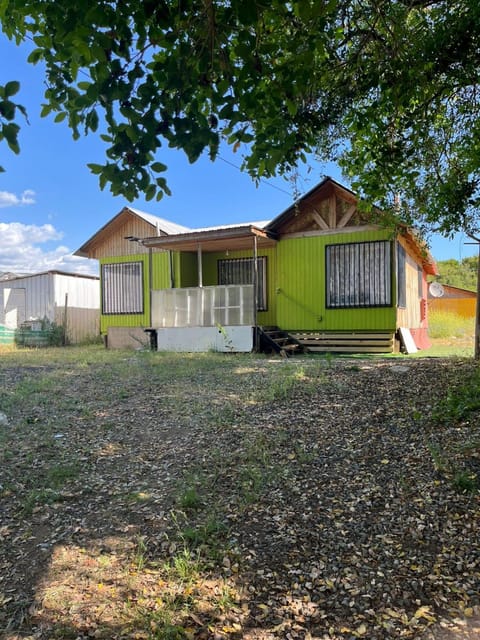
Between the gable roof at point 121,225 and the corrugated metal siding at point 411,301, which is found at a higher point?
the gable roof at point 121,225

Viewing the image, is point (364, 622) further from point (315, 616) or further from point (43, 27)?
point (43, 27)

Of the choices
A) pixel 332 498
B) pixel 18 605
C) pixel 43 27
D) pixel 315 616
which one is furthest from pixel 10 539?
pixel 43 27

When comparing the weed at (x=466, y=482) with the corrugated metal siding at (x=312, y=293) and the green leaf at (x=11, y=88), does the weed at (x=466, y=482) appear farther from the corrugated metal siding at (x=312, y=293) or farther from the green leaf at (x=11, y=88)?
the corrugated metal siding at (x=312, y=293)

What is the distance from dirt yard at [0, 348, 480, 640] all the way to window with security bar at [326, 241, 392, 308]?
6.11 m

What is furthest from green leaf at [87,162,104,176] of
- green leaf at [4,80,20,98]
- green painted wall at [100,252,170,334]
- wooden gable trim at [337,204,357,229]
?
green painted wall at [100,252,170,334]

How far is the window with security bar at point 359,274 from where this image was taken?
36.3 feet

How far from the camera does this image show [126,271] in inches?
583

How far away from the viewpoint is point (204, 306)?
1189cm

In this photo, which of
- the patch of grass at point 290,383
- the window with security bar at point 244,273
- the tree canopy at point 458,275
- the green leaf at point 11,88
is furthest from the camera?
the tree canopy at point 458,275

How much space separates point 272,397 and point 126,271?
10581mm

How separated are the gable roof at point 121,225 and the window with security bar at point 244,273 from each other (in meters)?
2.35

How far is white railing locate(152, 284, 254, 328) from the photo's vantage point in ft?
37.6

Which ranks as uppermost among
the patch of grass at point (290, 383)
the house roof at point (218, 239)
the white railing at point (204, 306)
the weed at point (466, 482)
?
the house roof at point (218, 239)

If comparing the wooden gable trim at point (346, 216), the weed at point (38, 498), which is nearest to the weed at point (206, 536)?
the weed at point (38, 498)
